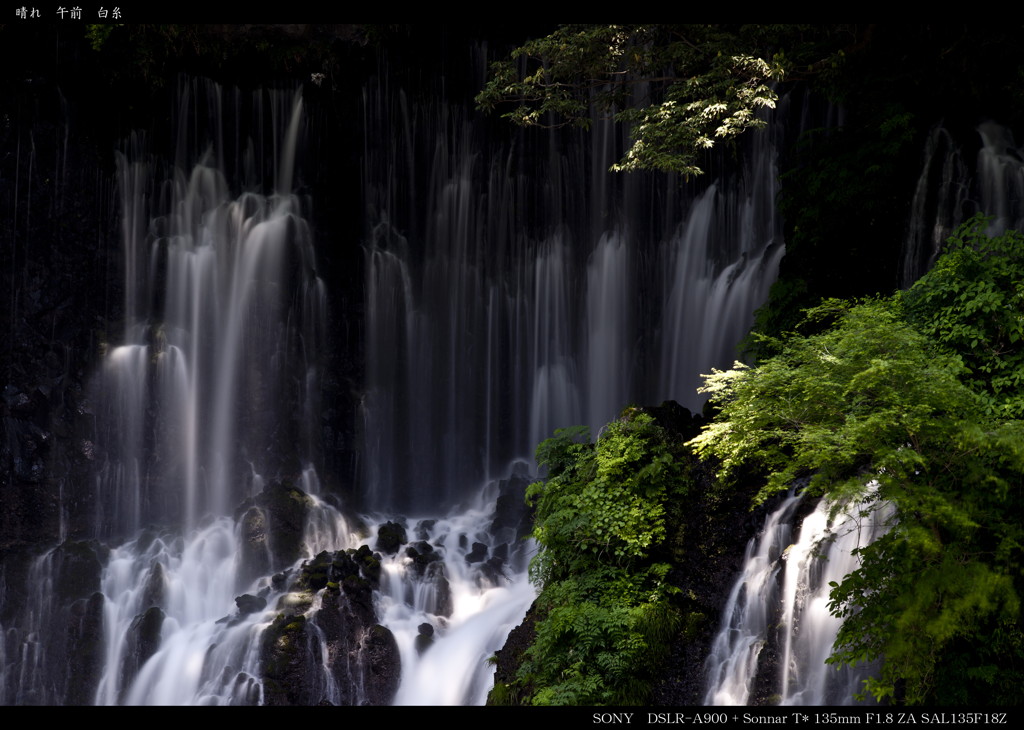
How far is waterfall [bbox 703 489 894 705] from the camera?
432 inches

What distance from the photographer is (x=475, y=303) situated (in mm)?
28016

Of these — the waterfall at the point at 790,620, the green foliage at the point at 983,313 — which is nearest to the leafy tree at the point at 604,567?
the waterfall at the point at 790,620

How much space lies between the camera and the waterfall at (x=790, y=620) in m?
11.0

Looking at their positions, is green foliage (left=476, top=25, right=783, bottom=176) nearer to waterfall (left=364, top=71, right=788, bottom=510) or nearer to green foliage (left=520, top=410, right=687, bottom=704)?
green foliage (left=520, top=410, right=687, bottom=704)

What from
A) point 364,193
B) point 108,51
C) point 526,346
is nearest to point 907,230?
point 526,346

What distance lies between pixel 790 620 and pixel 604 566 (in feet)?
9.63

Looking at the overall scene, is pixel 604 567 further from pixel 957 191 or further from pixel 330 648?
pixel 957 191

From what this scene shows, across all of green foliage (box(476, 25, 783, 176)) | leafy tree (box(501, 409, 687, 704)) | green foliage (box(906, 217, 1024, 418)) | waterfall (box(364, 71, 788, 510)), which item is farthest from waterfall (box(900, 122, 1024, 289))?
waterfall (box(364, 71, 788, 510))

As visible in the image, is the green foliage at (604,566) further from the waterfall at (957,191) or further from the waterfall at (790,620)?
the waterfall at (957,191)

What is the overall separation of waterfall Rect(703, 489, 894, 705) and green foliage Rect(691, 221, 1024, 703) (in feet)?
3.33

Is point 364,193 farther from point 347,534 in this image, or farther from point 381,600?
point 381,600

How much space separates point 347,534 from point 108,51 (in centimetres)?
1695

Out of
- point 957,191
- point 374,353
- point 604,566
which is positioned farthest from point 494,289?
point 604,566

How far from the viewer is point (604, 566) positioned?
43.3ft
